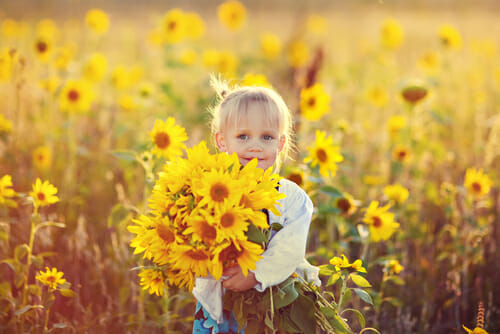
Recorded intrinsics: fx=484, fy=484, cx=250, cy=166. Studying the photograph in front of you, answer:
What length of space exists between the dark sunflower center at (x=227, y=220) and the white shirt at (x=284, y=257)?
0.28 meters

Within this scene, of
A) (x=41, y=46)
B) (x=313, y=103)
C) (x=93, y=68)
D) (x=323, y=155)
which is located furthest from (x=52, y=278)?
(x=93, y=68)

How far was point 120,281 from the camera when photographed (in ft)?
8.37

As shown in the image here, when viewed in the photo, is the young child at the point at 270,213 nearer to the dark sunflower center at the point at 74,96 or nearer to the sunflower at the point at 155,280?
the sunflower at the point at 155,280

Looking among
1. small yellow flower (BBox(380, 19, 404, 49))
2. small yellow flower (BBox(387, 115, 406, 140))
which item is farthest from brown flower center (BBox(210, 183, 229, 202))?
small yellow flower (BBox(380, 19, 404, 49))

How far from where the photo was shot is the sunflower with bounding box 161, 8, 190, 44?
14.6ft

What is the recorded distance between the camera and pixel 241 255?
1.45 meters

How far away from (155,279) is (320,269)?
58cm

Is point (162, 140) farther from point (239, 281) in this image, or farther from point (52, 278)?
point (239, 281)

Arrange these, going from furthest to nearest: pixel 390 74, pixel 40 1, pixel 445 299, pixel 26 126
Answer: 1. pixel 40 1
2. pixel 390 74
3. pixel 26 126
4. pixel 445 299

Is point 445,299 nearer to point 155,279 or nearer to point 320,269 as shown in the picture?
point 320,269

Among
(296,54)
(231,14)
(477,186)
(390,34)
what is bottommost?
(477,186)

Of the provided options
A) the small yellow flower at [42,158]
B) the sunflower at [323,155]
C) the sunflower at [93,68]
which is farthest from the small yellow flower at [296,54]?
the sunflower at [323,155]

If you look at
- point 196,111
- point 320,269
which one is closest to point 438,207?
point 320,269

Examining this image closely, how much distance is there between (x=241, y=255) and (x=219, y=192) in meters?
0.21
